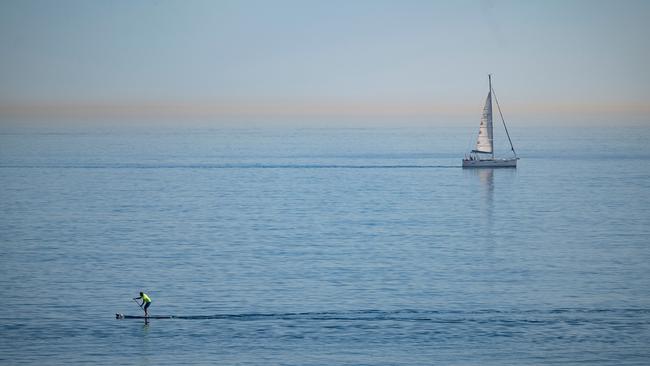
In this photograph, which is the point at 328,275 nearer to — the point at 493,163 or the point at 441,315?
the point at 441,315

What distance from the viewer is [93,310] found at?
2594 inches

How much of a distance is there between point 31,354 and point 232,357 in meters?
11.5

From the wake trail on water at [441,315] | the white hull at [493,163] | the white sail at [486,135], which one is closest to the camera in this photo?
the wake trail on water at [441,315]

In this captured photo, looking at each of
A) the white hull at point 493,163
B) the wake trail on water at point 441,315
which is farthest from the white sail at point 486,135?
the wake trail on water at point 441,315

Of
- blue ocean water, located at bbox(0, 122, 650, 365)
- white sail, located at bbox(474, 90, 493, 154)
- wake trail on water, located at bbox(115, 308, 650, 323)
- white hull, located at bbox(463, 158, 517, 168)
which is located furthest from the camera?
white hull, located at bbox(463, 158, 517, 168)

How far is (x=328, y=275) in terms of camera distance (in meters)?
76.3

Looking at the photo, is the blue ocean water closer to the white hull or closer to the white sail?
the white hull

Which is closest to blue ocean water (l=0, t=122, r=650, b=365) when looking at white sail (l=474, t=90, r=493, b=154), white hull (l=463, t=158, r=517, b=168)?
white hull (l=463, t=158, r=517, b=168)

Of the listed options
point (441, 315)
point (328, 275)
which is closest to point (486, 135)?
point (328, 275)

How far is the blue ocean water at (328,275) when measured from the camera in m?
57.6

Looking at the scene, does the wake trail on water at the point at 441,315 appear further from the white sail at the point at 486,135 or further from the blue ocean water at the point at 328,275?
the white sail at the point at 486,135

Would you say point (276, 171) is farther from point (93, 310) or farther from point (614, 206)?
point (93, 310)

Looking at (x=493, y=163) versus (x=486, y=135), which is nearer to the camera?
(x=486, y=135)

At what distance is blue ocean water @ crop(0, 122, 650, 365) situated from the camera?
57.6 meters
